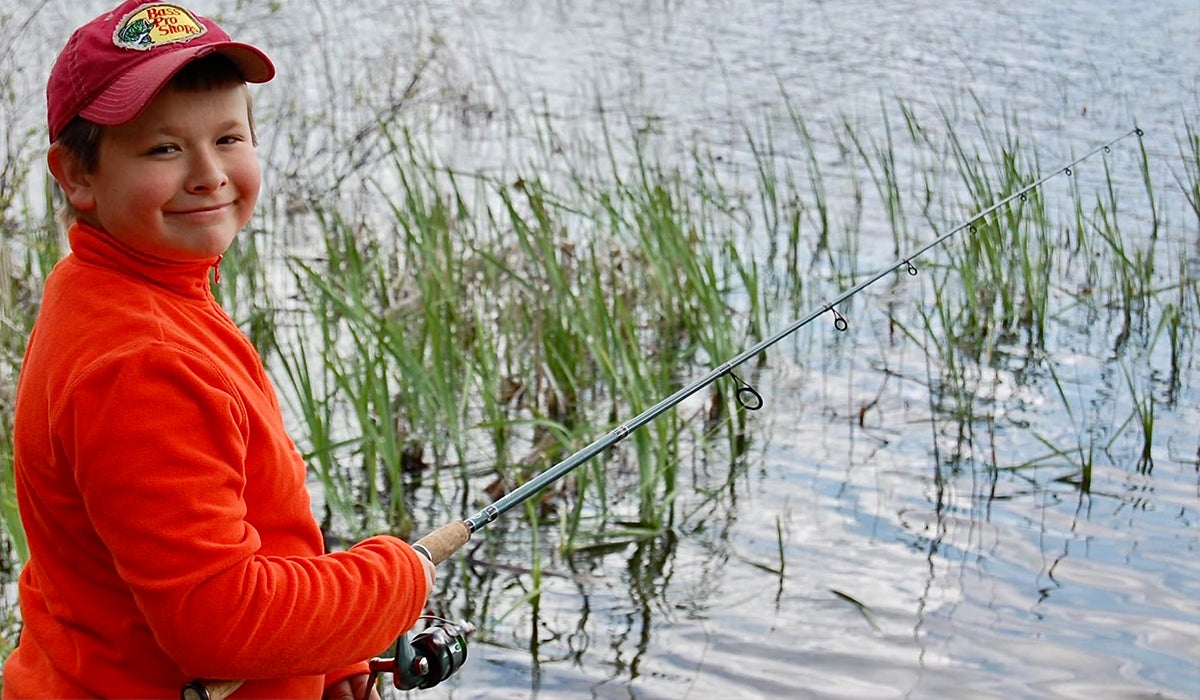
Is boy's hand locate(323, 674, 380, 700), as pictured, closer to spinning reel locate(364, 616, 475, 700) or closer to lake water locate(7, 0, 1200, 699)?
spinning reel locate(364, 616, 475, 700)

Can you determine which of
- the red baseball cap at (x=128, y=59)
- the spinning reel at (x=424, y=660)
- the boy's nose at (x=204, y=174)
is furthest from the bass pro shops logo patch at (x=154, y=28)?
the spinning reel at (x=424, y=660)

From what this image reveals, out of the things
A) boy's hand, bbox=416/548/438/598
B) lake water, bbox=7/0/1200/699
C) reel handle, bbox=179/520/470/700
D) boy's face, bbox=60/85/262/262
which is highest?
boy's face, bbox=60/85/262/262

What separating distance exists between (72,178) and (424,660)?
2.06 ft

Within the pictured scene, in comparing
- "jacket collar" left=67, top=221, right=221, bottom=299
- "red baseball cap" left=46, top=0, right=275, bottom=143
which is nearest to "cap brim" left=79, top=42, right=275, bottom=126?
"red baseball cap" left=46, top=0, right=275, bottom=143

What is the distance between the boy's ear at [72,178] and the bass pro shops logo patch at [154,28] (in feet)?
0.37

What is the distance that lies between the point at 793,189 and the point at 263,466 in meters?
4.60

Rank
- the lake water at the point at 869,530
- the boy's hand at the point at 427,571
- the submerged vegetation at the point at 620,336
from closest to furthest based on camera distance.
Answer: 1. the boy's hand at the point at 427,571
2. the lake water at the point at 869,530
3. the submerged vegetation at the point at 620,336

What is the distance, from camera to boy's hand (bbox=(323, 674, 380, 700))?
1551 millimetres

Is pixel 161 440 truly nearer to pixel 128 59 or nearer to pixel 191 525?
pixel 191 525

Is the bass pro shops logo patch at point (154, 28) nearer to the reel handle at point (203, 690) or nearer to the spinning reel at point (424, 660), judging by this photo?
the reel handle at point (203, 690)

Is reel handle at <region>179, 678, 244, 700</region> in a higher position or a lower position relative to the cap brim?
lower

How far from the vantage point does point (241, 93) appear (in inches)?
53.1

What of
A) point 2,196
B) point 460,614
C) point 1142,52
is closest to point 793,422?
point 460,614

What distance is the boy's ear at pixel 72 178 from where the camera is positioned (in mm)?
1299
